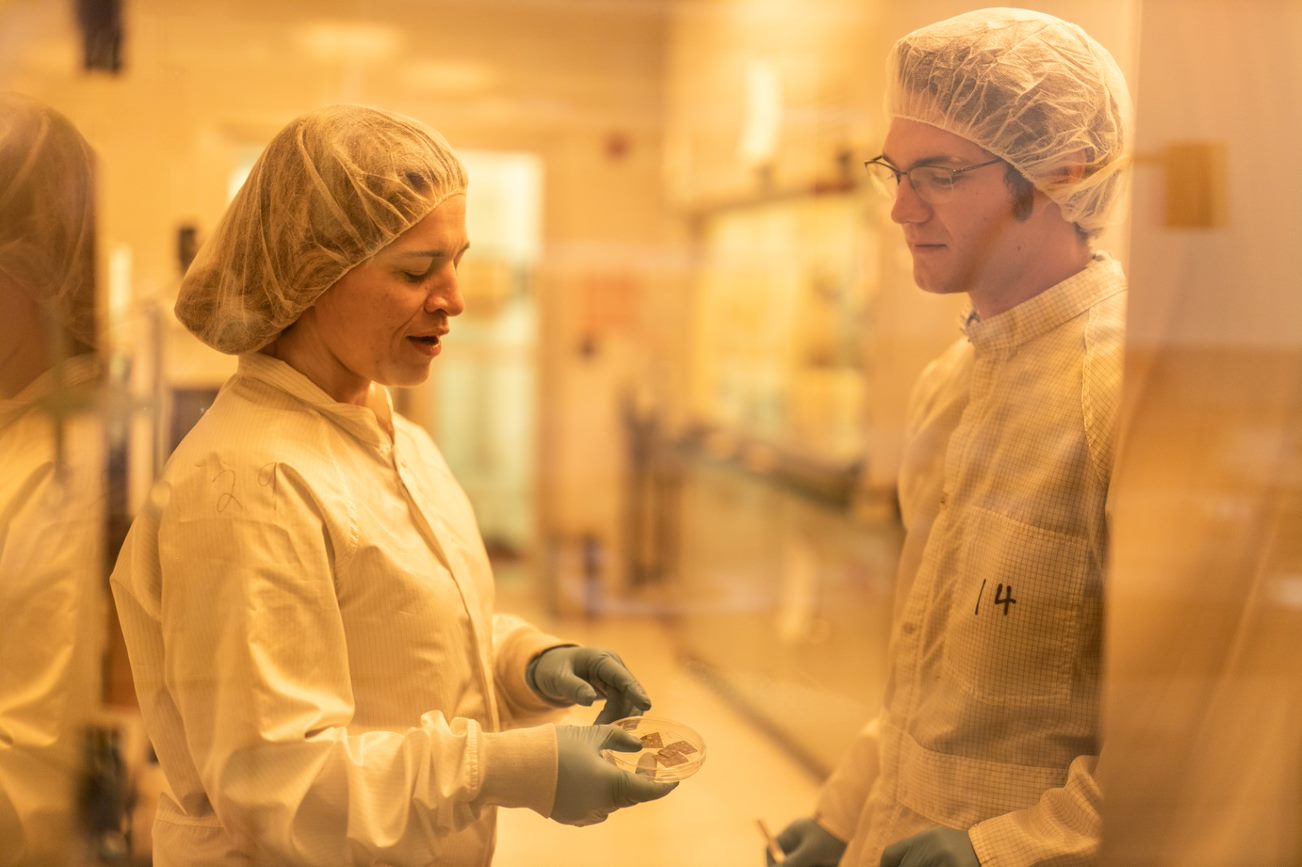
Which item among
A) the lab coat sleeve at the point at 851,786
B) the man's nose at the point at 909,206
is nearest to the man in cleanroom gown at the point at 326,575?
the lab coat sleeve at the point at 851,786

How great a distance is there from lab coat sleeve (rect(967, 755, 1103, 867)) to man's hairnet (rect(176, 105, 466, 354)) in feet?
2.64

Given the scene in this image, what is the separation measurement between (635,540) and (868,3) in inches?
73.4

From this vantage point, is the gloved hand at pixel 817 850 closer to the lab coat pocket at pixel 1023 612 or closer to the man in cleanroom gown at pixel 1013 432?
the man in cleanroom gown at pixel 1013 432

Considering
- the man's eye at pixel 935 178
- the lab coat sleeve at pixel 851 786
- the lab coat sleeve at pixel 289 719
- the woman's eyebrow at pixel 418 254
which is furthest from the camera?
the lab coat sleeve at pixel 851 786

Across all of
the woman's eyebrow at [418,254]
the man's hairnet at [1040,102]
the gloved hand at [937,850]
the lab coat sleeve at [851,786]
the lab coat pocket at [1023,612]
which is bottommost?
the lab coat sleeve at [851,786]

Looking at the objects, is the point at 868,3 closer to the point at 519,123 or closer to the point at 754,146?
the point at 754,146

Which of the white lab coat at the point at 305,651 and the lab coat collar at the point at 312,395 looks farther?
the lab coat collar at the point at 312,395

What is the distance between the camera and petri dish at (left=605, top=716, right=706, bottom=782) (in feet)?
3.58

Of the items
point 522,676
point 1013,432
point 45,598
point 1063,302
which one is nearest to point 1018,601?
point 1013,432

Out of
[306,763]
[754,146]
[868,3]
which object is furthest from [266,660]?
[754,146]

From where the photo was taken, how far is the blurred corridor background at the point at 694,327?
3.46 ft

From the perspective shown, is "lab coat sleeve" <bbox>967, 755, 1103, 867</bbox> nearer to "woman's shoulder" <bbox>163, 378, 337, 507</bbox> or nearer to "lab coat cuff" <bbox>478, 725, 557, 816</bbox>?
"lab coat cuff" <bbox>478, 725, 557, 816</bbox>

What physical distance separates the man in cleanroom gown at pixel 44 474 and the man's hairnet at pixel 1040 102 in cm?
88

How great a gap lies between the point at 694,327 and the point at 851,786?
8.72 ft
